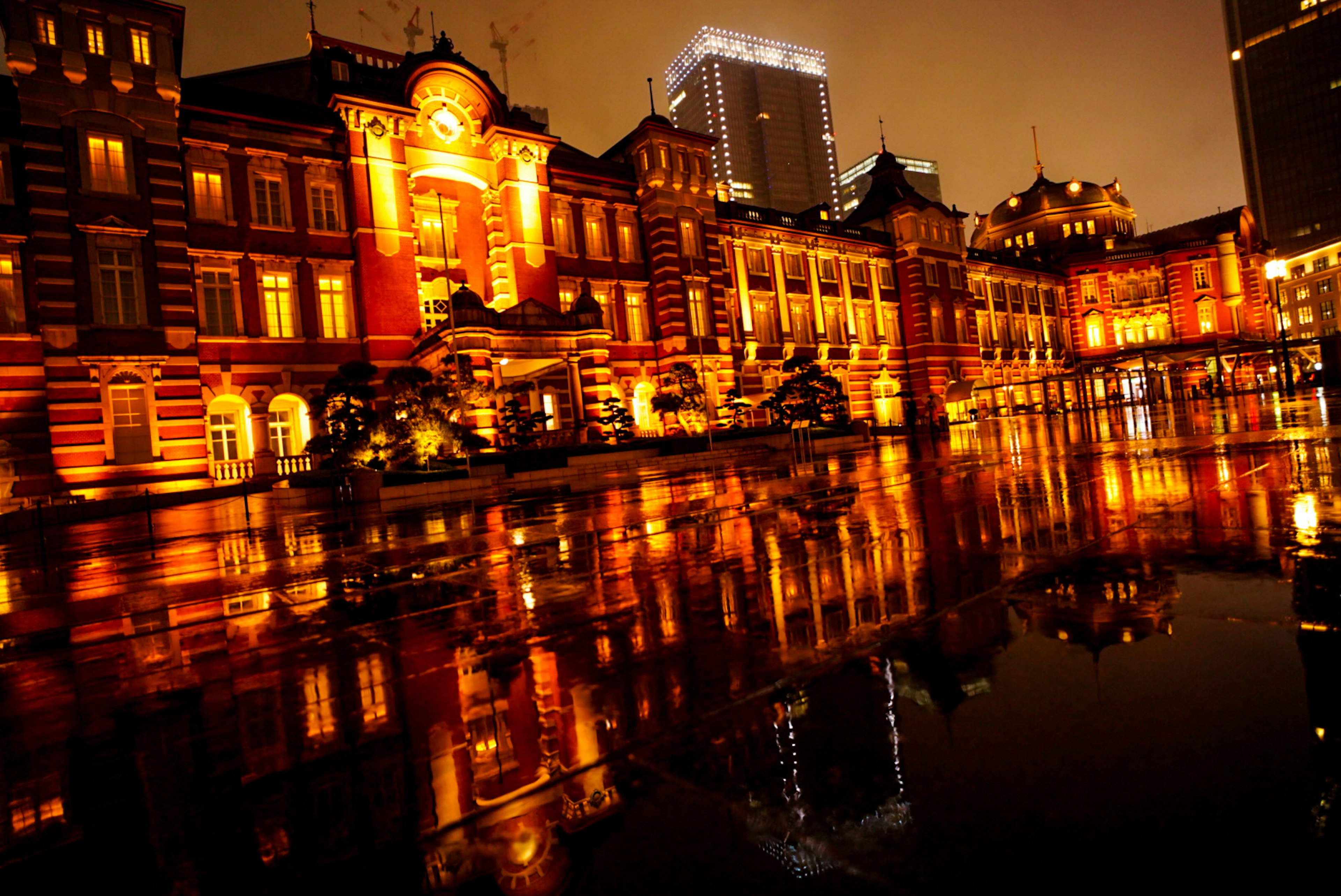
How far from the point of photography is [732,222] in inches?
1598

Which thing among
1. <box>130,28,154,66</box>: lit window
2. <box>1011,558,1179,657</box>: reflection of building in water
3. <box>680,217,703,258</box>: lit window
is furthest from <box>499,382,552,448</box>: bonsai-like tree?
<box>1011,558,1179,657</box>: reflection of building in water

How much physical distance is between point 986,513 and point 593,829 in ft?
18.6

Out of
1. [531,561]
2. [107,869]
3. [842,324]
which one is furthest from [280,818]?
[842,324]

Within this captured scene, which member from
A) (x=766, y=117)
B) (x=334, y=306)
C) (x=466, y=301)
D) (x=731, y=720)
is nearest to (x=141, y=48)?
(x=334, y=306)

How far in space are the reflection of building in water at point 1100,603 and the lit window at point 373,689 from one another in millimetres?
2703

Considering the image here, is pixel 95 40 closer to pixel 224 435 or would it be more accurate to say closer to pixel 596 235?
pixel 224 435

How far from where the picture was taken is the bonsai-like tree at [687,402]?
100 ft

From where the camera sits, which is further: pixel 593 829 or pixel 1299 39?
pixel 1299 39

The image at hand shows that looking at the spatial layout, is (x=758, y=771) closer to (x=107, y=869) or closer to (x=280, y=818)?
(x=280, y=818)

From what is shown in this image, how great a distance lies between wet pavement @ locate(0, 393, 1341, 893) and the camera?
1673mm

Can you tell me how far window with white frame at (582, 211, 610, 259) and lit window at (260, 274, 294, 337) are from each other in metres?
13.2

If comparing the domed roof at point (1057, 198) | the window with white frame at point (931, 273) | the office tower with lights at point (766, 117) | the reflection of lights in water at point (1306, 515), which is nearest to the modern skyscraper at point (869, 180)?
the office tower with lights at point (766, 117)

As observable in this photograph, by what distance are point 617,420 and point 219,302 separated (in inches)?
584

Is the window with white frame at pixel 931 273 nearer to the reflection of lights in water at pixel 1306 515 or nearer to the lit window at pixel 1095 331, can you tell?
the lit window at pixel 1095 331
